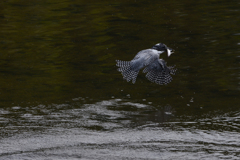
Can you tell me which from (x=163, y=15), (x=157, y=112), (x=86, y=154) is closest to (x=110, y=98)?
(x=157, y=112)

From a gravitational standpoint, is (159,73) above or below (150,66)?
below

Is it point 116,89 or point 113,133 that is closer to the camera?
point 113,133

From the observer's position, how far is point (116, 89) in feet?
23.6

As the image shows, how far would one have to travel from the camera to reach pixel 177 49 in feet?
30.6

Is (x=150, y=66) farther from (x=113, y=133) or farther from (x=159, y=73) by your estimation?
(x=113, y=133)

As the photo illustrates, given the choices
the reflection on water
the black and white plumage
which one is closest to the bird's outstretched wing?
the black and white plumage

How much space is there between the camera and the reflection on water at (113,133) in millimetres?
4906

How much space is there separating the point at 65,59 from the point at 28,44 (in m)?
1.76

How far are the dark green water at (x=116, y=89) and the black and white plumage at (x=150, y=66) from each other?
0.20 m

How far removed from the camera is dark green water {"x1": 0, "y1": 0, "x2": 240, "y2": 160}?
201 inches

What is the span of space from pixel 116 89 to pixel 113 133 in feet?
5.96

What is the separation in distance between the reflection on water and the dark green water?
0.01 meters

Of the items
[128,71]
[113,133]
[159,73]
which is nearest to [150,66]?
[159,73]

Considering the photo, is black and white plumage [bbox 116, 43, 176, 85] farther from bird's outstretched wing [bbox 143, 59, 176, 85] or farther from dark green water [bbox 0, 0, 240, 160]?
dark green water [bbox 0, 0, 240, 160]
